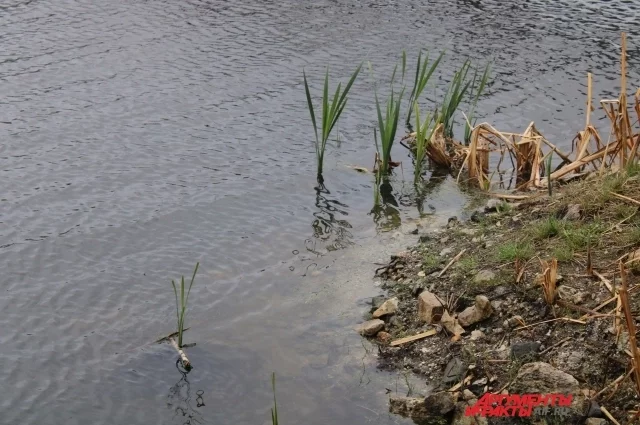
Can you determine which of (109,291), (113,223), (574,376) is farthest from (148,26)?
(574,376)

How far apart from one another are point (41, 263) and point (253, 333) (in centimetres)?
210

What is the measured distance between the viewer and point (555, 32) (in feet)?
41.0

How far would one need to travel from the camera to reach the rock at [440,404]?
4.57 meters

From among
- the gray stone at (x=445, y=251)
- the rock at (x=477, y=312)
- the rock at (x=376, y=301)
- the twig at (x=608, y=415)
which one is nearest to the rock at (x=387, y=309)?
the rock at (x=376, y=301)

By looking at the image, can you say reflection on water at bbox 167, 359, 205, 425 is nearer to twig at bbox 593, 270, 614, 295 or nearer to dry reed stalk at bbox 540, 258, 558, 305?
dry reed stalk at bbox 540, 258, 558, 305

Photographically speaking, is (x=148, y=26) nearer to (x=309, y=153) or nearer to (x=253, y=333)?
(x=309, y=153)

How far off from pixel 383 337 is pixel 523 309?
966 millimetres

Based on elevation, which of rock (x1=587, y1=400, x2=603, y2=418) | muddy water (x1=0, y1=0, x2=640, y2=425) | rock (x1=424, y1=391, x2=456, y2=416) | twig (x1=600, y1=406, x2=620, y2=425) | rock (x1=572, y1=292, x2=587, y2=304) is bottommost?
muddy water (x1=0, y1=0, x2=640, y2=425)

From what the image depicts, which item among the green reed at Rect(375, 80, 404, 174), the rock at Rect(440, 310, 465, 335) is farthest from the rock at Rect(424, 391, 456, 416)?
the green reed at Rect(375, 80, 404, 174)

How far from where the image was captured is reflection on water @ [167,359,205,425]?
4.91 meters

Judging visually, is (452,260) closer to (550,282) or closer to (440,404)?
(550,282)

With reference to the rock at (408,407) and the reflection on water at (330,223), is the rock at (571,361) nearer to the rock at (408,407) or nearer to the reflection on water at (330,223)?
the rock at (408,407)

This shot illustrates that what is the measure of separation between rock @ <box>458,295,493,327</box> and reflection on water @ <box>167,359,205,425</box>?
1.75 meters

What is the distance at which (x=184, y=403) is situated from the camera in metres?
5.04
